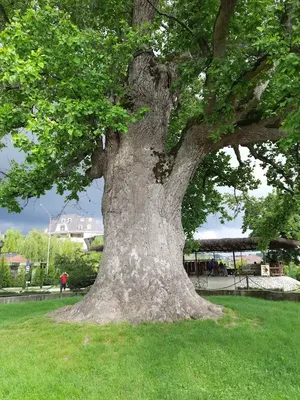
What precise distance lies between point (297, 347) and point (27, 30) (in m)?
7.21

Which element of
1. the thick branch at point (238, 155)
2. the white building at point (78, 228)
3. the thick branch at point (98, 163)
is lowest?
the thick branch at point (98, 163)

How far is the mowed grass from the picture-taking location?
13.0 feet

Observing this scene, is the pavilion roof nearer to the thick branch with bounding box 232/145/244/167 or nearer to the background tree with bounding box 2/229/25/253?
the thick branch with bounding box 232/145/244/167

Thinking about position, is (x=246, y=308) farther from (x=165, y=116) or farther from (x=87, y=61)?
(x=87, y=61)

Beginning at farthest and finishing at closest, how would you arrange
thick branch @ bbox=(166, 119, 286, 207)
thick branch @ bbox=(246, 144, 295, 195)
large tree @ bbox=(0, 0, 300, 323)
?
thick branch @ bbox=(246, 144, 295, 195), thick branch @ bbox=(166, 119, 286, 207), large tree @ bbox=(0, 0, 300, 323)

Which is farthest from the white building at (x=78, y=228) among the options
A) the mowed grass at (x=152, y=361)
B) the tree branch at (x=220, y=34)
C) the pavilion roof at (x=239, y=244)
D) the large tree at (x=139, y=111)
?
the mowed grass at (x=152, y=361)

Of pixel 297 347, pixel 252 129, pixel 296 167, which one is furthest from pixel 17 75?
pixel 296 167

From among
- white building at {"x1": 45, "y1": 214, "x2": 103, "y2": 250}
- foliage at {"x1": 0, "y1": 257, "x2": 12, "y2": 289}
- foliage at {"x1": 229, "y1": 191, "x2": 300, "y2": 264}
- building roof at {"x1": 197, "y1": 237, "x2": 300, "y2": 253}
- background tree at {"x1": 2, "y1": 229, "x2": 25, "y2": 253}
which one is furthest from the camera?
white building at {"x1": 45, "y1": 214, "x2": 103, "y2": 250}

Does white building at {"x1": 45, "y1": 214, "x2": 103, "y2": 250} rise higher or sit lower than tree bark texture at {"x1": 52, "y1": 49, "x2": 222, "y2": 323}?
higher

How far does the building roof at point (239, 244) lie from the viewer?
19.0 m

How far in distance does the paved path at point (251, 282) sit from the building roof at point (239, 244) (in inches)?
75.7

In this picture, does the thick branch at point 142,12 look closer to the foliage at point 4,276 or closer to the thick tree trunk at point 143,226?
the thick tree trunk at point 143,226

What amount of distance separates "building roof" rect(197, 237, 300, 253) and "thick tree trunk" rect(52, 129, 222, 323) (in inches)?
486

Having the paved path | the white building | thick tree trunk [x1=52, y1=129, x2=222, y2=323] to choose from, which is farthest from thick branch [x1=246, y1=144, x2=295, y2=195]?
the white building
